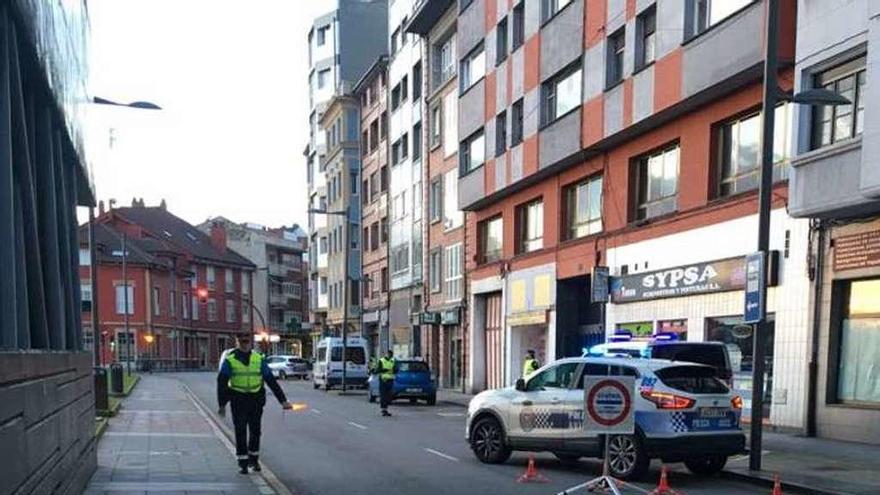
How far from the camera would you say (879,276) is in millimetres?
14719

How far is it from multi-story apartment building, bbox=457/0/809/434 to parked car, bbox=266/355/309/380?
24.2 meters

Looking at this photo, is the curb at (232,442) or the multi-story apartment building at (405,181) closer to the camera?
the curb at (232,442)

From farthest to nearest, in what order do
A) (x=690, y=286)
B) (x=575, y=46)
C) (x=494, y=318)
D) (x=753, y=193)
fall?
(x=494, y=318), (x=575, y=46), (x=690, y=286), (x=753, y=193)

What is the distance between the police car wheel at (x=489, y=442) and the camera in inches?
508

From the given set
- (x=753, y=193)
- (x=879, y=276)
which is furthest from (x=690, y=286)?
(x=879, y=276)

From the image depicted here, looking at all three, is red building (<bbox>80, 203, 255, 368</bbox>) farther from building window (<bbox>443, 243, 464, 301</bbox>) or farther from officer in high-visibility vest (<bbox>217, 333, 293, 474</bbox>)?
officer in high-visibility vest (<bbox>217, 333, 293, 474</bbox>)

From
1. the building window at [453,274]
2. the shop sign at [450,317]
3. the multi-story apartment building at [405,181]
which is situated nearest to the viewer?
the shop sign at [450,317]

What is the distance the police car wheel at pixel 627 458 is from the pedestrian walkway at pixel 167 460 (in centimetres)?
449

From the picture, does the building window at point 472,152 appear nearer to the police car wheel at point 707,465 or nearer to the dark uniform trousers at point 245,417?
the police car wheel at point 707,465

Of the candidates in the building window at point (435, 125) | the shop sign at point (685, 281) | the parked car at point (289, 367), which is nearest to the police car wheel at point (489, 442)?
the shop sign at point (685, 281)

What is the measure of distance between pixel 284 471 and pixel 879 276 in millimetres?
10241

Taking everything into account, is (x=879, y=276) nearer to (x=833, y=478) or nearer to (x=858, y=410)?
(x=858, y=410)

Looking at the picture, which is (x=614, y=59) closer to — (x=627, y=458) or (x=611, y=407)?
(x=627, y=458)

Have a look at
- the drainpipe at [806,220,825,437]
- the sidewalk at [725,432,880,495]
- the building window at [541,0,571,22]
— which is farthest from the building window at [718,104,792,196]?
the building window at [541,0,571,22]
